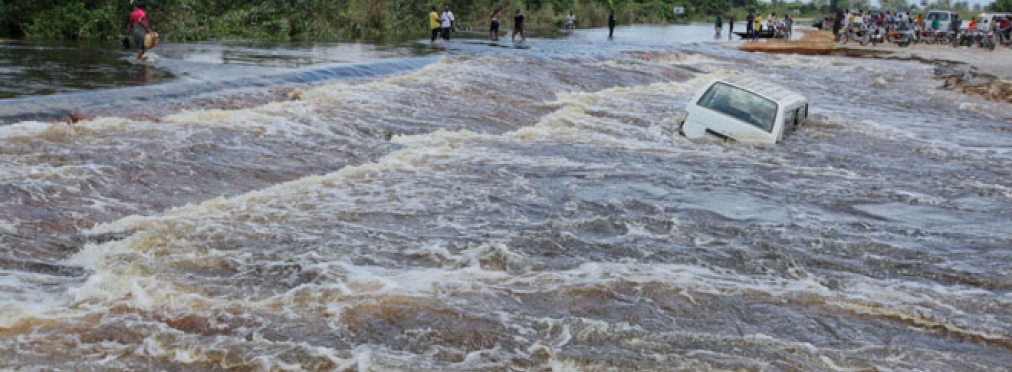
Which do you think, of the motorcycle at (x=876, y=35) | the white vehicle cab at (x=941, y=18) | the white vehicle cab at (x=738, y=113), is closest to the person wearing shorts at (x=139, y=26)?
the white vehicle cab at (x=738, y=113)

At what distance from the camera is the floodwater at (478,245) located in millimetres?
6234

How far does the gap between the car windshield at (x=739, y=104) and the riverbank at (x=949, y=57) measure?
1329 cm

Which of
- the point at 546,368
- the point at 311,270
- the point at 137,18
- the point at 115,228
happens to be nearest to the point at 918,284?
the point at 546,368

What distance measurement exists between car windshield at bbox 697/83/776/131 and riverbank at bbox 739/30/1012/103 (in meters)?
13.3

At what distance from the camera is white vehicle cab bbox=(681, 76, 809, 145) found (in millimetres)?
14742

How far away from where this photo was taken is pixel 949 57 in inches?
1529

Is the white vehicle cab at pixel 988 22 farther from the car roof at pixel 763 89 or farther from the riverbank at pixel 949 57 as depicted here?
the car roof at pixel 763 89

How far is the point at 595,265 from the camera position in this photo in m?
8.20

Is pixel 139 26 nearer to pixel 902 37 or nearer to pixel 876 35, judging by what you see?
pixel 876 35

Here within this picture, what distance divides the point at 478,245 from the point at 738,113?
759cm

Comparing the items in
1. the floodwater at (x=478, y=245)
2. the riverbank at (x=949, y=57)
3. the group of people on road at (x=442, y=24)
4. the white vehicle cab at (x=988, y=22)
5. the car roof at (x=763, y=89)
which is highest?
the white vehicle cab at (x=988, y=22)

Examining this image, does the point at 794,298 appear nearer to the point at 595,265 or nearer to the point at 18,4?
the point at 595,265

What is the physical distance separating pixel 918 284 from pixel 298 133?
28.8 feet

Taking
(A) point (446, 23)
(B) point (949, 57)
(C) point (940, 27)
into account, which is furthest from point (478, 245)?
(C) point (940, 27)
